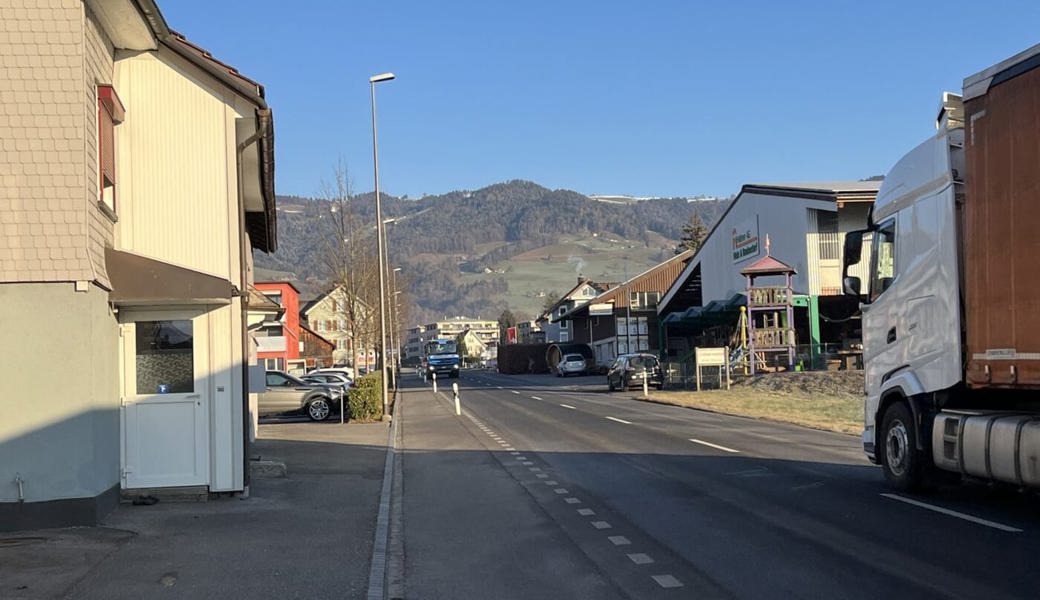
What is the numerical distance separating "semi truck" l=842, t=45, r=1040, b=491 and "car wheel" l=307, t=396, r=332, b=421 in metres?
18.4

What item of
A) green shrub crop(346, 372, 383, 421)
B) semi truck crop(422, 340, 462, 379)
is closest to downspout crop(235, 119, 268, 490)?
green shrub crop(346, 372, 383, 421)

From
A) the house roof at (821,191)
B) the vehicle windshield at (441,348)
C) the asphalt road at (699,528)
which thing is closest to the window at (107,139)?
the asphalt road at (699,528)

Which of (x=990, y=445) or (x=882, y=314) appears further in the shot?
(x=882, y=314)

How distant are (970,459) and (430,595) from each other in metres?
5.82

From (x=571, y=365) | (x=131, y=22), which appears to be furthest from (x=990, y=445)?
(x=571, y=365)

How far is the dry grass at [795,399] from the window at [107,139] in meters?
15.6

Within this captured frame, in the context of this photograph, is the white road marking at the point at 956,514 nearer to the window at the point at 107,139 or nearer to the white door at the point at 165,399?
the white door at the point at 165,399

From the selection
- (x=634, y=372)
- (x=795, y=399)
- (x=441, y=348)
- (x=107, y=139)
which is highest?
(x=107, y=139)

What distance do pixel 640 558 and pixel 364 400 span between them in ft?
62.9

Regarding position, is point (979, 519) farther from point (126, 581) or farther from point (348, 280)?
point (348, 280)

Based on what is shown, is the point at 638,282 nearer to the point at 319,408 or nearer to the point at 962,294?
the point at 319,408

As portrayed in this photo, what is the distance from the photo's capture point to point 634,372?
4412cm

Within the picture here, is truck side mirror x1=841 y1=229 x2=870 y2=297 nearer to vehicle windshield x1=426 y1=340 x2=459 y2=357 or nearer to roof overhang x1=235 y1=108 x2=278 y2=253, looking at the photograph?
roof overhang x1=235 y1=108 x2=278 y2=253

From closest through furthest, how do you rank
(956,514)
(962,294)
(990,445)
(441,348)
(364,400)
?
(990,445)
(956,514)
(962,294)
(364,400)
(441,348)
